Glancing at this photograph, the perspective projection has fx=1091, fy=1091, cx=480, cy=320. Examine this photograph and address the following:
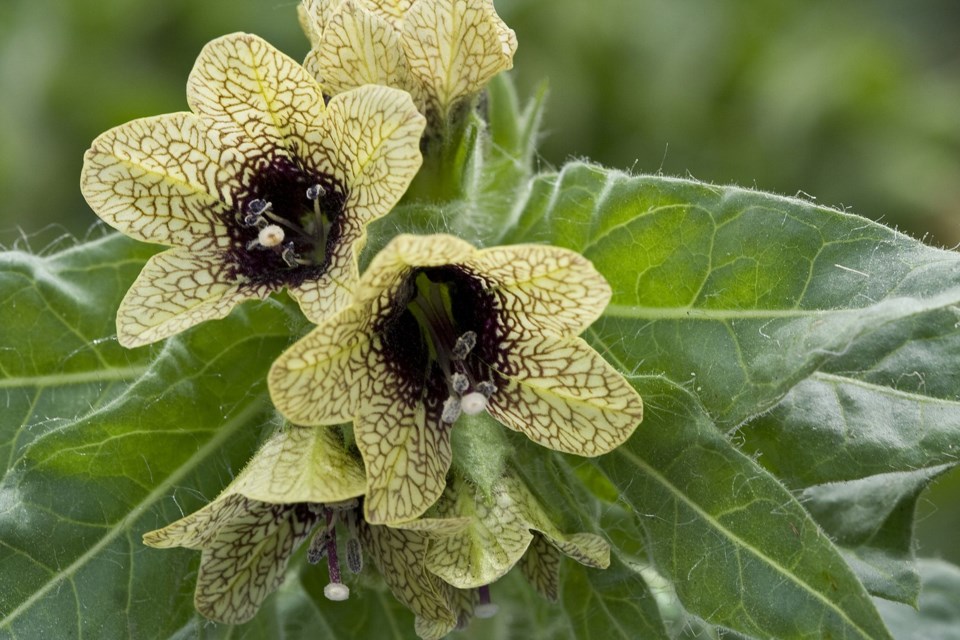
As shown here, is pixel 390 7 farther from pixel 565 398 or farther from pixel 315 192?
pixel 565 398

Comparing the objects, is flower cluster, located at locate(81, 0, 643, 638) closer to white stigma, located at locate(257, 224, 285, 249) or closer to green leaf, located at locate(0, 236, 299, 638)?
white stigma, located at locate(257, 224, 285, 249)

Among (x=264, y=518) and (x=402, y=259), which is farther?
(x=264, y=518)

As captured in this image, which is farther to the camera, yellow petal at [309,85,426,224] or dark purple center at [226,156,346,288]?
Result: dark purple center at [226,156,346,288]

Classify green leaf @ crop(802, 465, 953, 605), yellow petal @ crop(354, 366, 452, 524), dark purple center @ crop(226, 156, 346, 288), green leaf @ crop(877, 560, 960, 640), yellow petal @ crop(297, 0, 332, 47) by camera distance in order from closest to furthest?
yellow petal @ crop(354, 366, 452, 524), dark purple center @ crop(226, 156, 346, 288), yellow petal @ crop(297, 0, 332, 47), green leaf @ crop(802, 465, 953, 605), green leaf @ crop(877, 560, 960, 640)

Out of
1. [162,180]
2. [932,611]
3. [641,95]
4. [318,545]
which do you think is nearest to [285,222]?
[162,180]

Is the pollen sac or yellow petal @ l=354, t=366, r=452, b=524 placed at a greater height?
the pollen sac

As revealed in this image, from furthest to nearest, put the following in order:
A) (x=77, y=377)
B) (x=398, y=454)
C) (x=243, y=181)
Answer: (x=77, y=377) < (x=243, y=181) < (x=398, y=454)

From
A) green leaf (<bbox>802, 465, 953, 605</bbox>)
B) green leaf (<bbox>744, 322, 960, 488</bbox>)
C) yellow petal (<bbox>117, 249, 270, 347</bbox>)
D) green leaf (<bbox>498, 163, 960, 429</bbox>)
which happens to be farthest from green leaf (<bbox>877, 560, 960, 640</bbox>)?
yellow petal (<bbox>117, 249, 270, 347</bbox>)
